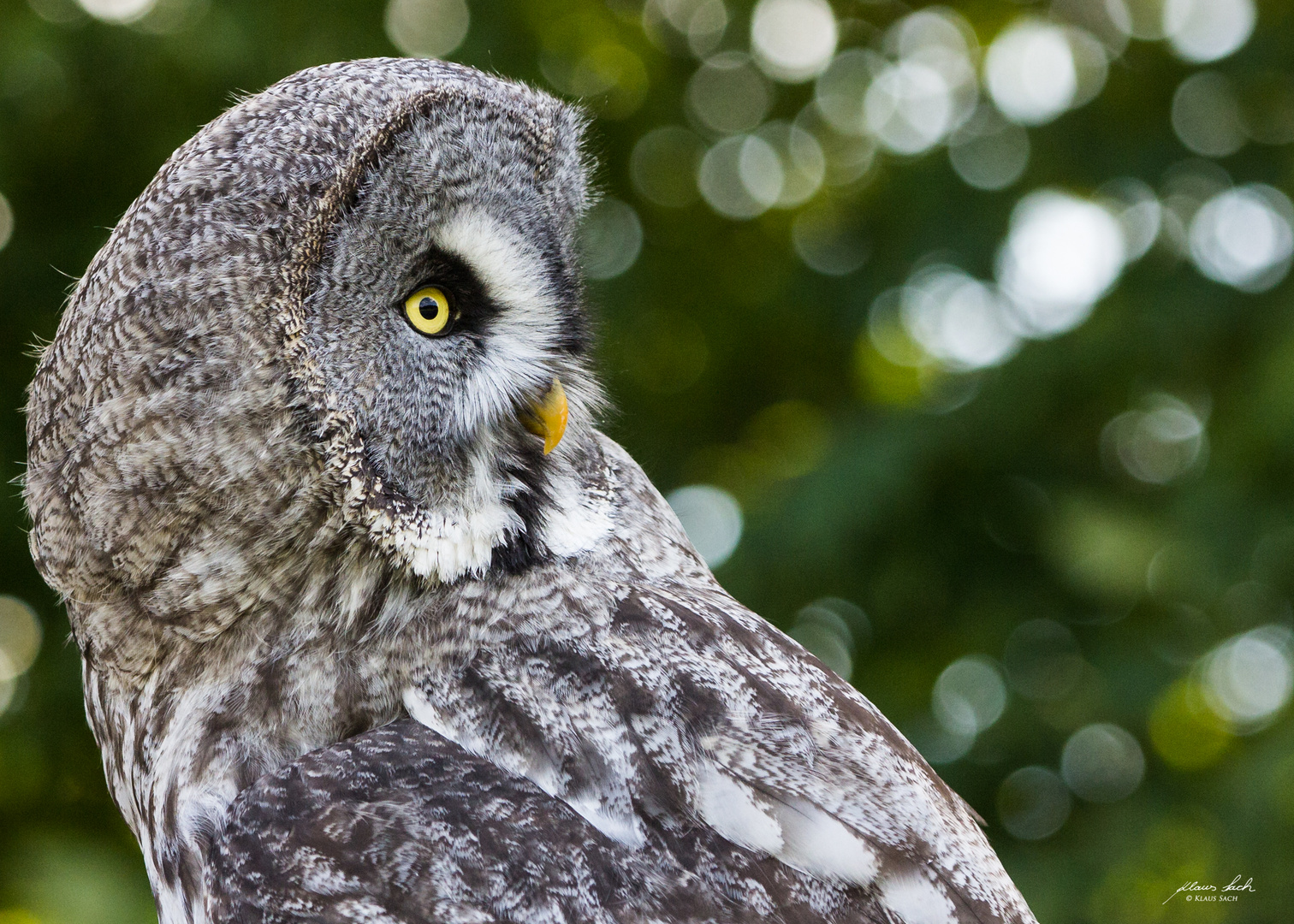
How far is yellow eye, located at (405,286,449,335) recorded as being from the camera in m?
1.19

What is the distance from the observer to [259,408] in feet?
3.69

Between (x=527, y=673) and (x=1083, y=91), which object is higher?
(x=1083, y=91)

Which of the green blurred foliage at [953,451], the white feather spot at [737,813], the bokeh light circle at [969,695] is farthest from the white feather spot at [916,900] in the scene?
the bokeh light circle at [969,695]

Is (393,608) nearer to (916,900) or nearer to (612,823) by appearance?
(612,823)

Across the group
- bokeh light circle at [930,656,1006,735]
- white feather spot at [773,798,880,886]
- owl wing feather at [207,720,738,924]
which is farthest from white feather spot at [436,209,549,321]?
bokeh light circle at [930,656,1006,735]

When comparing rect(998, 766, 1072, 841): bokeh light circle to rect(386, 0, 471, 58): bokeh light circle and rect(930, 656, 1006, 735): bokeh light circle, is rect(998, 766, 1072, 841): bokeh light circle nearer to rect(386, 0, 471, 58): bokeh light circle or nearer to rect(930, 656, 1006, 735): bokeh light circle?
rect(930, 656, 1006, 735): bokeh light circle

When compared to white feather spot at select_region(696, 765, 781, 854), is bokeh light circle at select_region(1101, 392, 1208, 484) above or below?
above

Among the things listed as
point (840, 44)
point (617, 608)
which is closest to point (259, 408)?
point (617, 608)

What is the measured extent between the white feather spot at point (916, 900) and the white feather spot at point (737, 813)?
107mm

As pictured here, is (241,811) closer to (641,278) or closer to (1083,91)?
(641,278)

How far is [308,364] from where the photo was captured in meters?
1.12

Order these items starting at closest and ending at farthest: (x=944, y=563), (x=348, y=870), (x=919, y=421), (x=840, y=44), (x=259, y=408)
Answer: (x=348, y=870)
(x=259, y=408)
(x=919, y=421)
(x=944, y=563)
(x=840, y=44)

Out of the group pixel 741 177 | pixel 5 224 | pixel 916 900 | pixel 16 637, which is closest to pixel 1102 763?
pixel 741 177

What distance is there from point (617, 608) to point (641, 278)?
2086mm
